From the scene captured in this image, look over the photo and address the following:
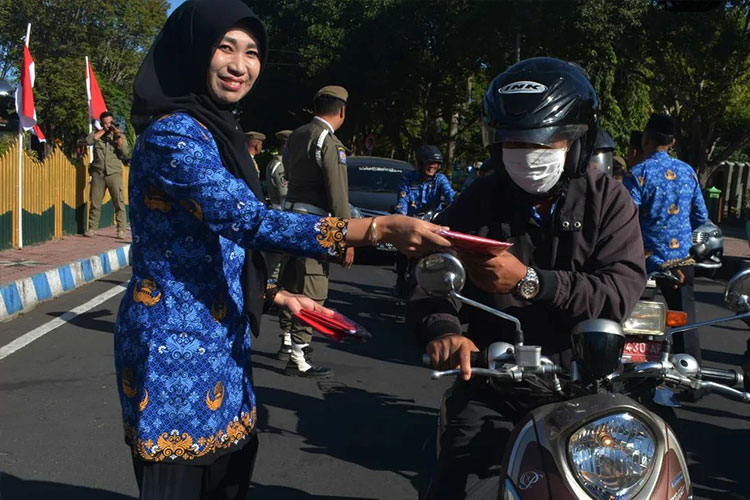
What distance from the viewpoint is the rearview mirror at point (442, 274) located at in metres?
2.07

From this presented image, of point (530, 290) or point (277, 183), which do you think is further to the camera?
point (277, 183)

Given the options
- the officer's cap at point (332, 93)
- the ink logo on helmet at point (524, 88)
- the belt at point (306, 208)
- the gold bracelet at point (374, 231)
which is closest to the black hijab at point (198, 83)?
the gold bracelet at point (374, 231)

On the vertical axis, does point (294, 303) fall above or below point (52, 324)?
above

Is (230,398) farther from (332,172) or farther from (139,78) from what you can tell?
(332,172)

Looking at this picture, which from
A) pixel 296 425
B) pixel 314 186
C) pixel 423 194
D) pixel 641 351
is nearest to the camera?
pixel 641 351

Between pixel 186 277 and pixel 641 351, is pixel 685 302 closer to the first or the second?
pixel 641 351

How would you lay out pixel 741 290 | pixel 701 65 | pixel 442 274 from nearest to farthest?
pixel 442 274 → pixel 741 290 → pixel 701 65

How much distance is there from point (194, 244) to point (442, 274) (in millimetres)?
688

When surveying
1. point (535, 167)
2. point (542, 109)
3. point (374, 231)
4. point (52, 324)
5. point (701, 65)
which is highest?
point (701, 65)

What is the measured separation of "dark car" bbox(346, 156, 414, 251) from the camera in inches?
565

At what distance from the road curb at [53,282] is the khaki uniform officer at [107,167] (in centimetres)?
262

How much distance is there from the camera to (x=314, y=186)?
20.8 ft

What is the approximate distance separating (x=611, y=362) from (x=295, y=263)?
14.7ft

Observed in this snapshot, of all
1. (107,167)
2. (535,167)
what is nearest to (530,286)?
(535,167)
